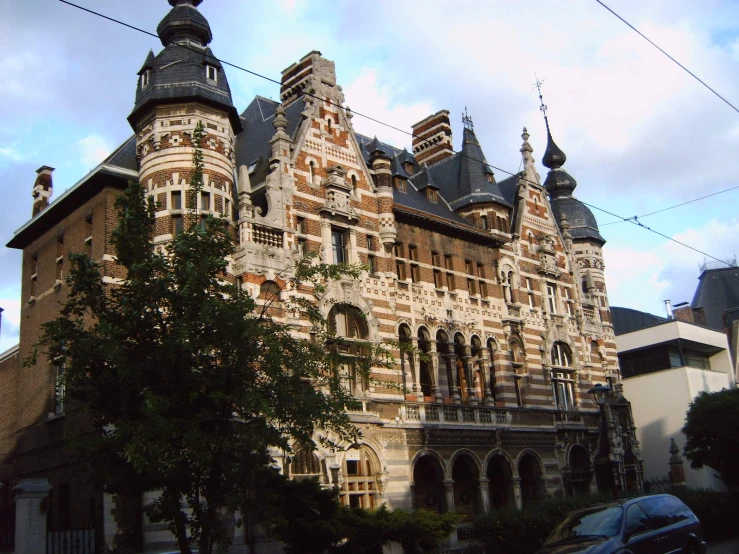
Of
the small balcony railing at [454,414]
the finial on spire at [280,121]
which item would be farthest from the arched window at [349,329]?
the finial on spire at [280,121]

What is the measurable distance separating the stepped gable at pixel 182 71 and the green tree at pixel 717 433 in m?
24.5

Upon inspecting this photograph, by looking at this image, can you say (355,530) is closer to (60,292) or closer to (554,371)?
(60,292)

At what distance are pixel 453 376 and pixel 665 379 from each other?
838 inches

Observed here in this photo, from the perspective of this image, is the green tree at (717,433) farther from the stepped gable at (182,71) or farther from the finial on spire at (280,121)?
the stepped gable at (182,71)

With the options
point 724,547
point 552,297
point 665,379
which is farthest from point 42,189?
point 665,379

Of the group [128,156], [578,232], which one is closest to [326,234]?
[128,156]

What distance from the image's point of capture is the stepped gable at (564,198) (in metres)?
47.6

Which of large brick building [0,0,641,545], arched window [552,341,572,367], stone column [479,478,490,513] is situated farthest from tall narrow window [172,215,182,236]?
arched window [552,341,572,367]

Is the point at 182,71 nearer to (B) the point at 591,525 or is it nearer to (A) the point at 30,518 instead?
(A) the point at 30,518

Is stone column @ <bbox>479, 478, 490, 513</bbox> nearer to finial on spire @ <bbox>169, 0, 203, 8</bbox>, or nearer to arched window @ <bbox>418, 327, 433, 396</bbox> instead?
arched window @ <bbox>418, 327, 433, 396</bbox>

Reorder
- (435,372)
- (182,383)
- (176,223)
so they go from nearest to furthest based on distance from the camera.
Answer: (182,383) < (176,223) < (435,372)

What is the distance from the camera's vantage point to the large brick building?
2778 centimetres

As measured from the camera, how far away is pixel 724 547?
82.6 feet

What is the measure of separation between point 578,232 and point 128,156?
27725 mm
